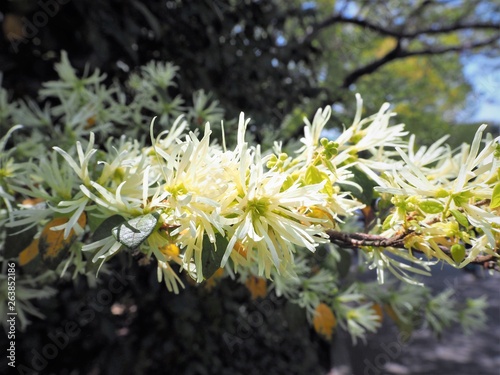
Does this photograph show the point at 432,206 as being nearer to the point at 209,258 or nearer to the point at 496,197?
the point at 496,197

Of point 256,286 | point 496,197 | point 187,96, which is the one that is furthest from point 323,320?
point 187,96

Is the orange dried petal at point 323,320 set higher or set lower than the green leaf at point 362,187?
lower

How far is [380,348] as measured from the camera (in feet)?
9.98

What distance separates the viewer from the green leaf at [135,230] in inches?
13.2

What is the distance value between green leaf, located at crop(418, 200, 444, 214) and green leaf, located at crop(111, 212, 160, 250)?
0.23 metres

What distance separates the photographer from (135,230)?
0.35m

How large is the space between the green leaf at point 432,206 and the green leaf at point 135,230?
228 mm

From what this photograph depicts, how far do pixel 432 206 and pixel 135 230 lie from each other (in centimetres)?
25

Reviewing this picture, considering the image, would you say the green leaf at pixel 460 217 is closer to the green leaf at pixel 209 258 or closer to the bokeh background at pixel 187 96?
the green leaf at pixel 209 258

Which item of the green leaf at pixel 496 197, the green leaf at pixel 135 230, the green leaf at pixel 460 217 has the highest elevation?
the green leaf at pixel 496 197

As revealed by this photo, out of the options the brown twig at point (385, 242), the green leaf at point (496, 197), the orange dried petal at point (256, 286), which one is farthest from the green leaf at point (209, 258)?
the orange dried petal at point (256, 286)

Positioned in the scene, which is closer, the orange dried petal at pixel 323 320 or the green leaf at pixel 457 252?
the green leaf at pixel 457 252

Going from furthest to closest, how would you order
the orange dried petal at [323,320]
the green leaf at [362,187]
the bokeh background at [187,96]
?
the bokeh background at [187,96] → the orange dried petal at [323,320] → the green leaf at [362,187]

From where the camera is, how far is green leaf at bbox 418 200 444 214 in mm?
356
